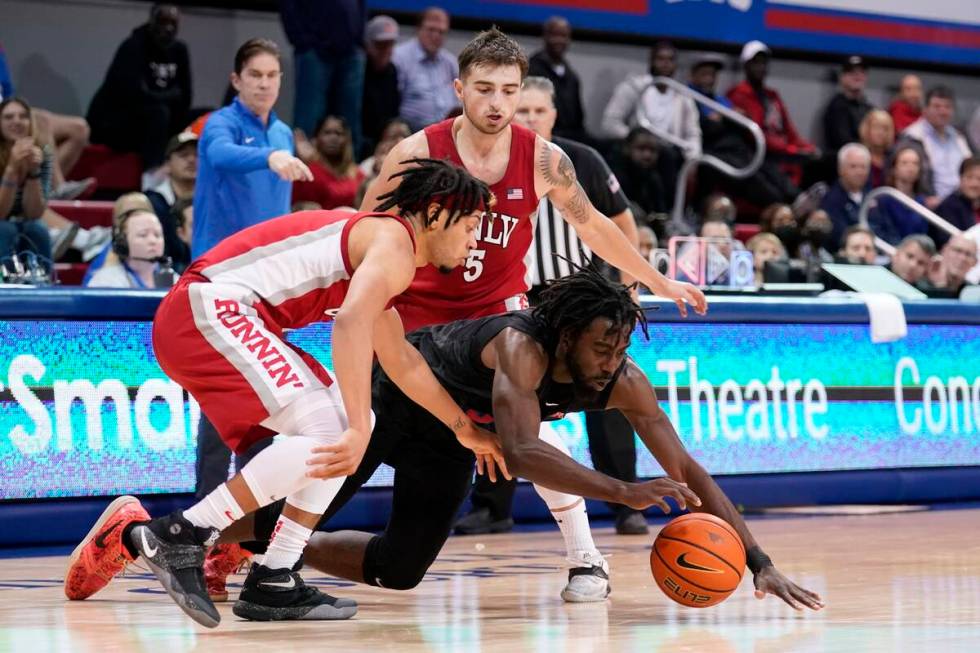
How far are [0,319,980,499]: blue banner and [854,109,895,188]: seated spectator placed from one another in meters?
5.37

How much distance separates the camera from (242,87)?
7.04 metres

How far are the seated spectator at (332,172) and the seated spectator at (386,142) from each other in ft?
0.56

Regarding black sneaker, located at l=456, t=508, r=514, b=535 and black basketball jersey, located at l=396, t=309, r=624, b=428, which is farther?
black sneaker, located at l=456, t=508, r=514, b=535

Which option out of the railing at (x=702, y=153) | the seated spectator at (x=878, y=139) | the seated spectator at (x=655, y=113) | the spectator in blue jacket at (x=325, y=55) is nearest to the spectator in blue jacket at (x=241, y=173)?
the spectator in blue jacket at (x=325, y=55)

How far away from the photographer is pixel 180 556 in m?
4.18

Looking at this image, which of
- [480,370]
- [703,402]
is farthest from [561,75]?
[480,370]

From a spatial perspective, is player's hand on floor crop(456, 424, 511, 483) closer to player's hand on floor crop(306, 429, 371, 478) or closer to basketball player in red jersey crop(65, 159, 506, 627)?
basketball player in red jersey crop(65, 159, 506, 627)

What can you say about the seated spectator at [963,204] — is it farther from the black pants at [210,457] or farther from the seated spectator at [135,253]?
the black pants at [210,457]

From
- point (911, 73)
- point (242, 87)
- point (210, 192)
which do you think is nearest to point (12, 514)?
point (210, 192)

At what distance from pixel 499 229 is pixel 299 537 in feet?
4.91

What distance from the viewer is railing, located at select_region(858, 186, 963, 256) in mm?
12367

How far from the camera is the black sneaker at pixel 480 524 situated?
7.18 metres

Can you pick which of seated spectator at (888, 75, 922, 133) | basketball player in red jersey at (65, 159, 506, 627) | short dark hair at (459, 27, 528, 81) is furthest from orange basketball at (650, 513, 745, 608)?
seated spectator at (888, 75, 922, 133)

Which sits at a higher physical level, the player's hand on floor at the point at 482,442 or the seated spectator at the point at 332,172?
the seated spectator at the point at 332,172
